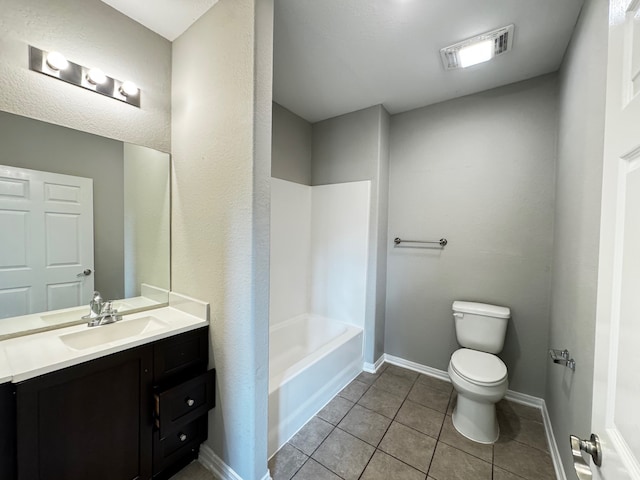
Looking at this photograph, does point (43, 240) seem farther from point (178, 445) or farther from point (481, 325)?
point (481, 325)

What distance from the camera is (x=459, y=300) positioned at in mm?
2311

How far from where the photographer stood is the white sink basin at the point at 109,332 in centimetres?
131

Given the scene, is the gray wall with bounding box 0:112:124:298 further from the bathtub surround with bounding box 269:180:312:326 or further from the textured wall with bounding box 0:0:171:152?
the bathtub surround with bounding box 269:180:312:326

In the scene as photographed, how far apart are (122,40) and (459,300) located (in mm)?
2996

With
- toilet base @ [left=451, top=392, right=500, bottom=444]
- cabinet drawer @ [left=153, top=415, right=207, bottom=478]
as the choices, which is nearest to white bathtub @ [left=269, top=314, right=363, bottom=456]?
cabinet drawer @ [left=153, top=415, right=207, bottom=478]

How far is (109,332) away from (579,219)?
251 cm

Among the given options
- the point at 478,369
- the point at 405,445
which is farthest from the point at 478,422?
the point at 405,445

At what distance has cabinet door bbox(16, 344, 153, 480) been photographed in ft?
3.21

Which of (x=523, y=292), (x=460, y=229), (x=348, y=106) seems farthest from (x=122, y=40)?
(x=523, y=292)

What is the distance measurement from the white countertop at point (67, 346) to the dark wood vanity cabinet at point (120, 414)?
0.03 m

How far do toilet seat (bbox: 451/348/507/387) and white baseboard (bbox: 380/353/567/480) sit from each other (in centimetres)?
45

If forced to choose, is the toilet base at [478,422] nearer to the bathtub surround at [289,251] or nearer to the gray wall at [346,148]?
the bathtub surround at [289,251]

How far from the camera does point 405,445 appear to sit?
5.51 feet

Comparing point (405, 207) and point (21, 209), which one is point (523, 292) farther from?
point (21, 209)
